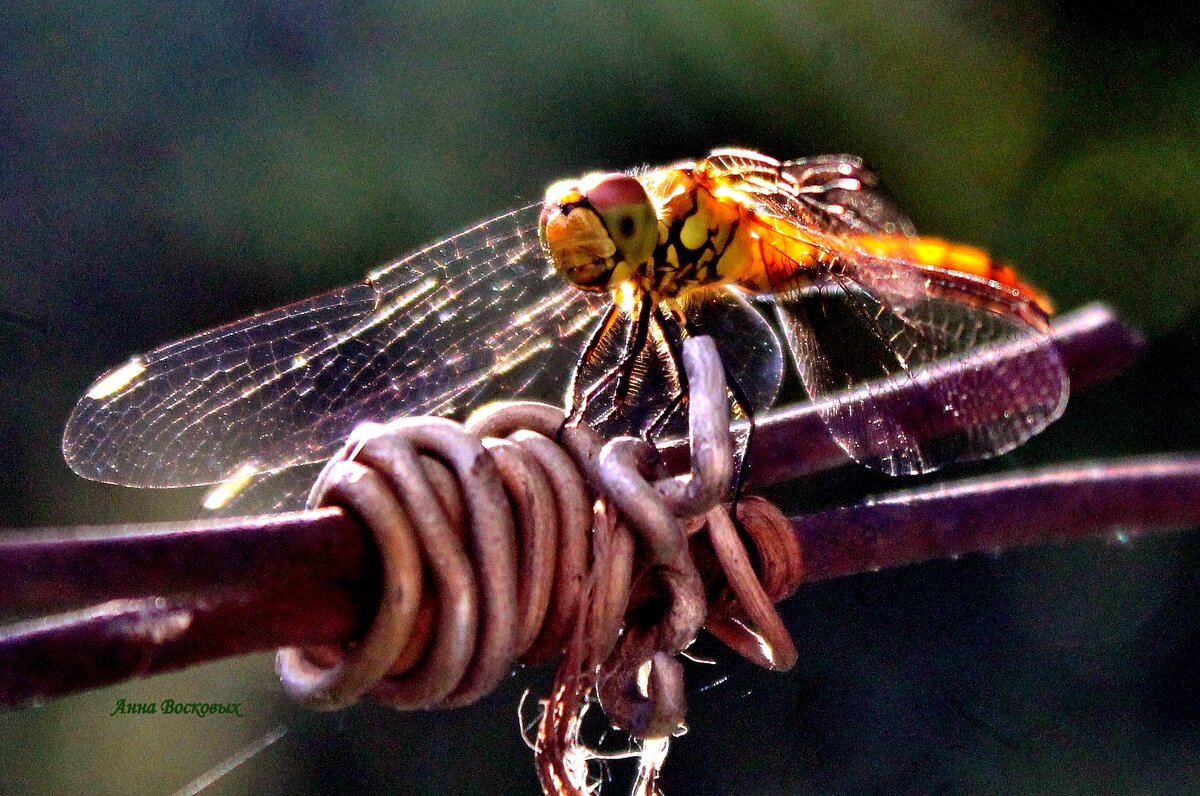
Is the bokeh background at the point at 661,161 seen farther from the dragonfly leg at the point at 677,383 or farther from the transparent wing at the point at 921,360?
the dragonfly leg at the point at 677,383

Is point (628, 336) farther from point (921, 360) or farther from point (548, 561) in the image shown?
point (548, 561)

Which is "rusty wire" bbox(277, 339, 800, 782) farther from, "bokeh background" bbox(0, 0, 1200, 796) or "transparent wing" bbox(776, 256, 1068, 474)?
"bokeh background" bbox(0, 0, 1200, 796)

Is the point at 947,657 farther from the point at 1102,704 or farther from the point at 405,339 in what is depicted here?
the point at 405,339

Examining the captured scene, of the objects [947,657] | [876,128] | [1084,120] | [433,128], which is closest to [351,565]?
[947,657]

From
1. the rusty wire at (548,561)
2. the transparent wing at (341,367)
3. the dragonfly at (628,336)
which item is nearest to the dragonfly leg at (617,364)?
the dragonfly at (628,336)

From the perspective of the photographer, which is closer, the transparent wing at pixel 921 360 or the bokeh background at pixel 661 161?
the transparent wing at pixel 921 360

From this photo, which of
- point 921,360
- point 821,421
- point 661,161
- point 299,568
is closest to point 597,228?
point 821,421
